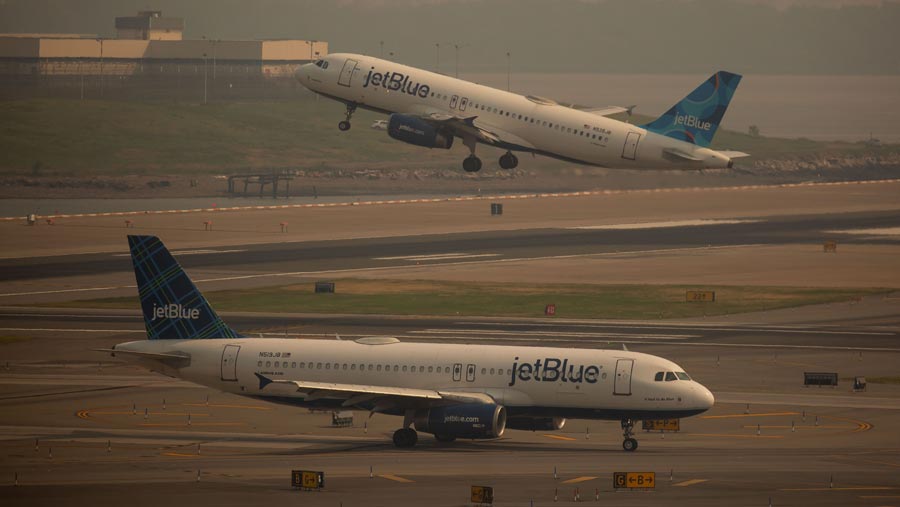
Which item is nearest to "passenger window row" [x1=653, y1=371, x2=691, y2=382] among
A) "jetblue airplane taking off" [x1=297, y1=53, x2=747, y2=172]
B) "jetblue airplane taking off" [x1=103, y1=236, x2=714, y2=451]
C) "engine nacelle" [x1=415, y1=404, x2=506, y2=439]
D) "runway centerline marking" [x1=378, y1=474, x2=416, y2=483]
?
"jetblue airplane taking off" [x1=103, y1=236, x2=714, y2=451]

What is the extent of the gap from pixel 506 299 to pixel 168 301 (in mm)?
52878

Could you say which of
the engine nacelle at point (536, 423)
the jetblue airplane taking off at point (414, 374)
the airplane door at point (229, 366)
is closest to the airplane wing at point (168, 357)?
the jetblue airplane taking off at point (414, 374)

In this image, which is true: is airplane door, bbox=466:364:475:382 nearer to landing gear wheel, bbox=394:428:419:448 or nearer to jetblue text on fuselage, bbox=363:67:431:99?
landing gear wheel, bbox=394:428:419:448

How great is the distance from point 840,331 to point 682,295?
20.0 metres

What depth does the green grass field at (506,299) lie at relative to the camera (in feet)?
408

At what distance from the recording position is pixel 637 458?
70875mm

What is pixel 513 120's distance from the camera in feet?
386

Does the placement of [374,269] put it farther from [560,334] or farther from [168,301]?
[168,301]

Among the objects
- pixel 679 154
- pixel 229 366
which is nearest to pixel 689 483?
pixel 229 366

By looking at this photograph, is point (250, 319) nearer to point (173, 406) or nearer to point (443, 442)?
point (173, 406)

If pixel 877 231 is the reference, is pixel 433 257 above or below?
below

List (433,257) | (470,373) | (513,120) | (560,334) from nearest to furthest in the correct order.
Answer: (470,373) < (560,334) < (513,120) < (433,257)

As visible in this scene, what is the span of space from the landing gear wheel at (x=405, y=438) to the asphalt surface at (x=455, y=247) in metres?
75.6

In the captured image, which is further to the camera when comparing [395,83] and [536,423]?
[395,83]
